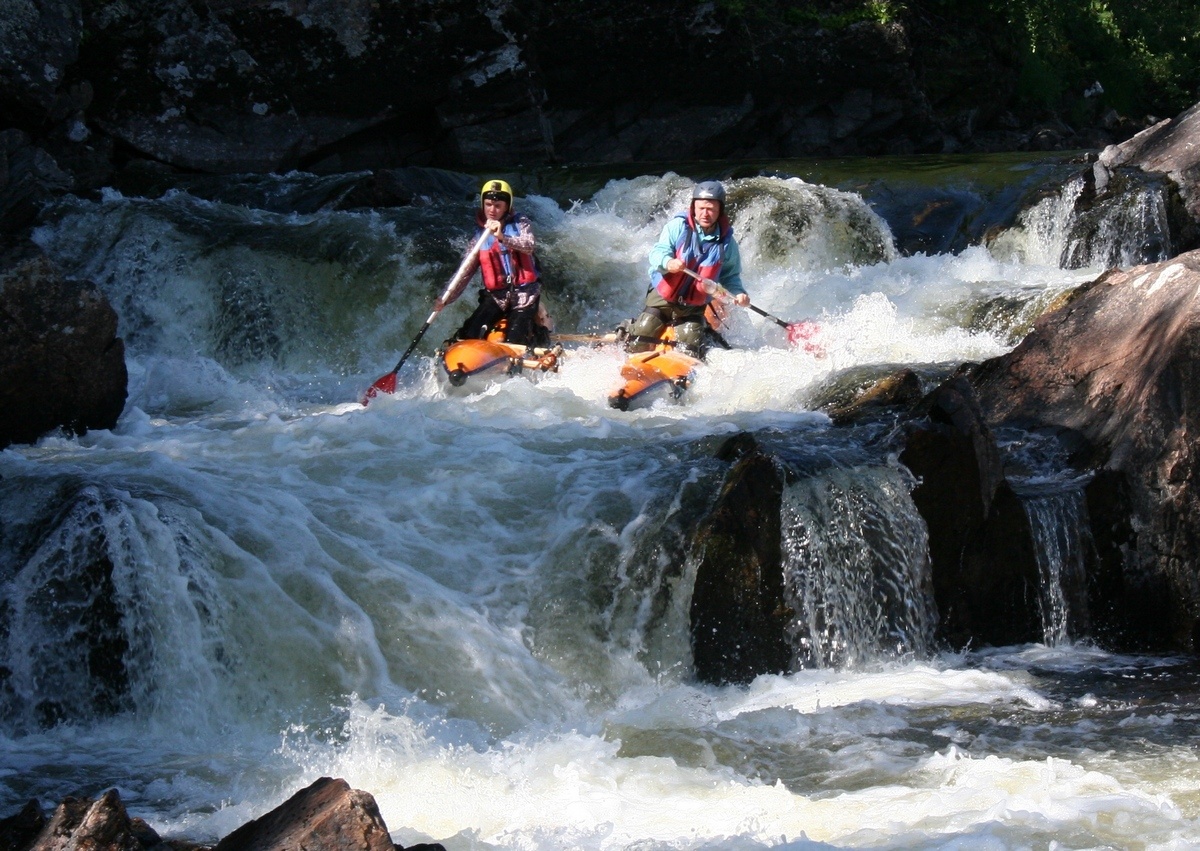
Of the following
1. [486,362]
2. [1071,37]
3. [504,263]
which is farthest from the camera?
[1071,37]

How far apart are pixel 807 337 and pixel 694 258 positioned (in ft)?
3.87

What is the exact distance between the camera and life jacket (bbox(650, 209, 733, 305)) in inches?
346

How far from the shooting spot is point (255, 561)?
18.1 ft

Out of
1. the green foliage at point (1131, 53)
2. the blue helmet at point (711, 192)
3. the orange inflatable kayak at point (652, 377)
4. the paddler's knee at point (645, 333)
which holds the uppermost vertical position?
the green foliage at point (1131, 53)

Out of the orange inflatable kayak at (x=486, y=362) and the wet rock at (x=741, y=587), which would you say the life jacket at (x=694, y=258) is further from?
the wet rock at (x=741, y=587)

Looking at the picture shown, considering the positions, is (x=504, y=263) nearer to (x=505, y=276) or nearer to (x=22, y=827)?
(x=505, y=276)

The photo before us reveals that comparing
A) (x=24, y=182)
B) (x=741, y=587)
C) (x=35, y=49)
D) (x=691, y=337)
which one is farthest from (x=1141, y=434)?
(x=35, y=49)

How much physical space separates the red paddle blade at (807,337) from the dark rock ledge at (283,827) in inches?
254

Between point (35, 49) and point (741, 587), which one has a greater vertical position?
point (35, 49)

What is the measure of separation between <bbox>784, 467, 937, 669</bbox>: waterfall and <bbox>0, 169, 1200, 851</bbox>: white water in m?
0.02

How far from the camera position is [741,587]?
18.8 feet

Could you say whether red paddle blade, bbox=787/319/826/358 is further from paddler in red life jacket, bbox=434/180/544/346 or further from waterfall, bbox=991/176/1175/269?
waterfall, bbox=991/176/1175/269

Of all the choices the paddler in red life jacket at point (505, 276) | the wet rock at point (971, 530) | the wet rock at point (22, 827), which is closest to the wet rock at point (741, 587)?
the wet rock at point (971, 530)

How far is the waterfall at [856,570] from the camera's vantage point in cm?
573
